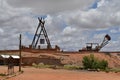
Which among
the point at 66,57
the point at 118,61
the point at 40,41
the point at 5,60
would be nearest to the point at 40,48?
the point at 40,41

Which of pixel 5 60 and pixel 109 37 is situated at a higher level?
pixel 109 37

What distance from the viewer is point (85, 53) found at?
3162 inches

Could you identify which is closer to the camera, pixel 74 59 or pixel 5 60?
pixel 5 60

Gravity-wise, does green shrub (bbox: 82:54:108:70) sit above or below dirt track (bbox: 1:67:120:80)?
above

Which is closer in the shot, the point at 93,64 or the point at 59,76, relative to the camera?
the point at 59,76

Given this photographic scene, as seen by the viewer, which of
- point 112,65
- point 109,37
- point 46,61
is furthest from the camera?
point 109,37

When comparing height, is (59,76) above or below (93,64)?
below

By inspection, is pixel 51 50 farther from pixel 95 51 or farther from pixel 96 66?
pixel 96 66

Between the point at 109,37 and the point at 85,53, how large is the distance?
32.6 feet

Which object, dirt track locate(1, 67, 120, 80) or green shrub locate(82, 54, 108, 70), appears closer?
dirt track locate(1, 67, 120, 80)

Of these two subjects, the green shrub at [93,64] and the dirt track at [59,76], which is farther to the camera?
the green shrub at [93,64]

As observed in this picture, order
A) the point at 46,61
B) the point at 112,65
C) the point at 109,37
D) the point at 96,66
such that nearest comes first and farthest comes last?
the point at 96,66
the point at 46,61
the point at 112,65
the point at 109,37

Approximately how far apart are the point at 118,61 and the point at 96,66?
2059 cm

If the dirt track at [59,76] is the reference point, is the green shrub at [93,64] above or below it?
above
